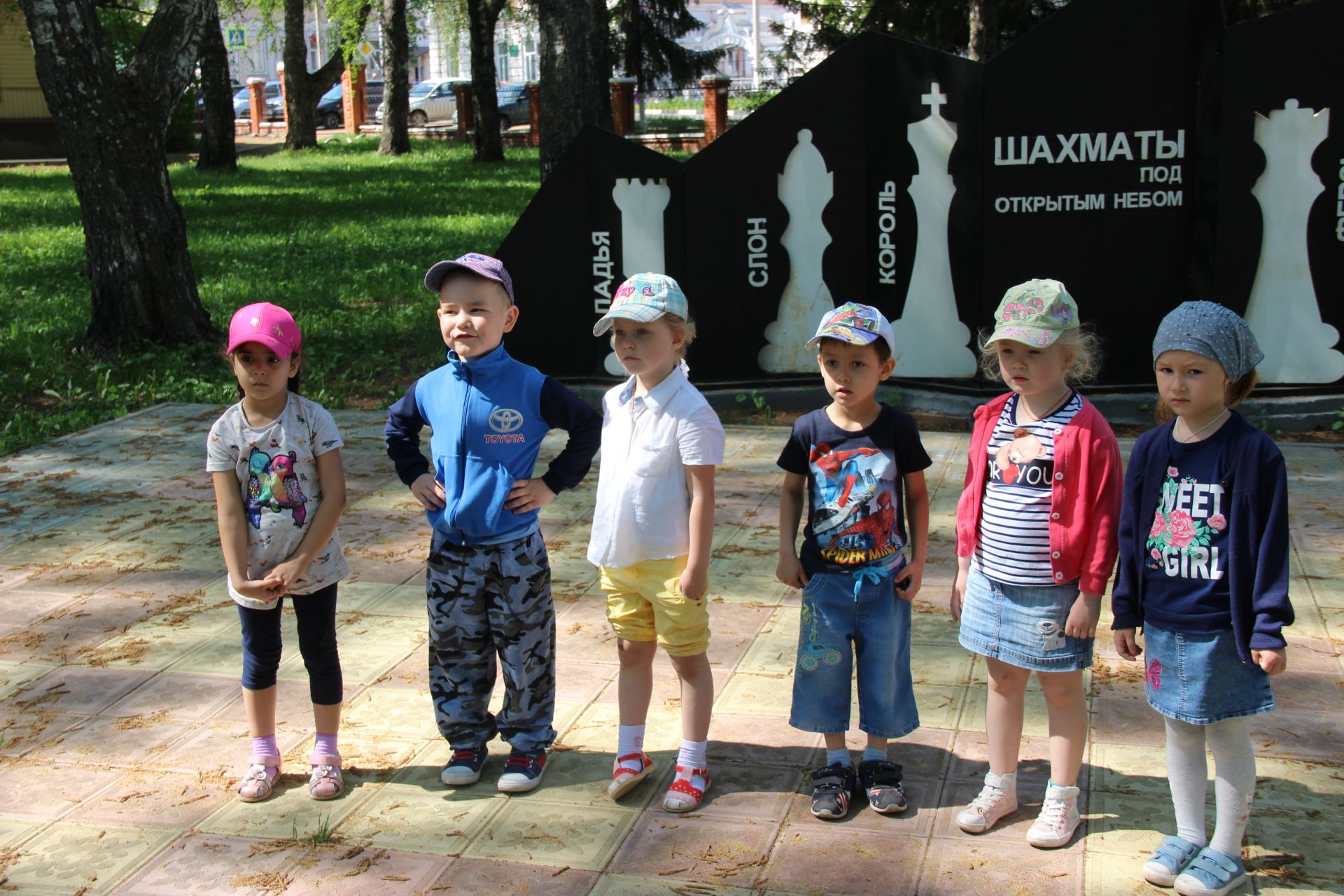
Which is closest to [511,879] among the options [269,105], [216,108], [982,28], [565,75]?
[565,75]

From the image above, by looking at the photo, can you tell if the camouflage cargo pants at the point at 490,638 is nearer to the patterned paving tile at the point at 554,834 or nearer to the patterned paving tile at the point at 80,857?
the patterned paving tile at the point at 554,834

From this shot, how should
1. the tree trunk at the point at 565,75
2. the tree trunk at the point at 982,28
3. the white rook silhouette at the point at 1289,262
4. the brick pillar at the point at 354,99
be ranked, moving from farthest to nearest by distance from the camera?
the brick pillar at the point at 354,99
the tree trunk at the point at 982,28
the tree trunk at the point at 565,75
the white rook silhouette at the point at 1289,262

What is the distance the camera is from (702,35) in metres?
78.3

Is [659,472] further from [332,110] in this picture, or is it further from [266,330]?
[332,110]

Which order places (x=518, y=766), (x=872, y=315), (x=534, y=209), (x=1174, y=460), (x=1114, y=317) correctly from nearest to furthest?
(x=1174, y=460)
(x=872, y=315)
(x=518, y=766)
(x=1114, y=317)
(x=534, y=209)

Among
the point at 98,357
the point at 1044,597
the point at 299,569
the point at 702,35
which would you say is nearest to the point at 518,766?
the point at 299,569

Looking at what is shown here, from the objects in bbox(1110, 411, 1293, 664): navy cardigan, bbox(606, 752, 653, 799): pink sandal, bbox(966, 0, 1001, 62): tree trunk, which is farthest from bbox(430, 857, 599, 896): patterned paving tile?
bbox(966, 0, 1001, 62): tree trunk

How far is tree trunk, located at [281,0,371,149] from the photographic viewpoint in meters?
30.4

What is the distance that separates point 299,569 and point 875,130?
5800mm

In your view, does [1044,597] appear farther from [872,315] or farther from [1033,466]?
[872,315]

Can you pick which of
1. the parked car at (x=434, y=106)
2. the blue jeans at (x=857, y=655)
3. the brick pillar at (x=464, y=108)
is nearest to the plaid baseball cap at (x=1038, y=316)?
the blue jeans at (x=857, y=655)

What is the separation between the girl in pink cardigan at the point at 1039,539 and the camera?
131 inches

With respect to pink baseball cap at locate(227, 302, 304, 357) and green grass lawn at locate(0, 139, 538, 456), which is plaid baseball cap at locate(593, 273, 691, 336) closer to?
pink baseball cap at locate(227, 302, 304, 357)

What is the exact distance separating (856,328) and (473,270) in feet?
3.58
